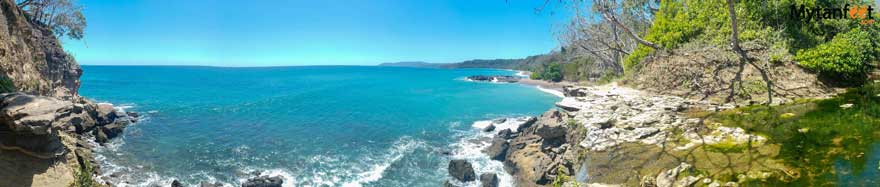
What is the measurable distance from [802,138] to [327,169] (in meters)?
19.1

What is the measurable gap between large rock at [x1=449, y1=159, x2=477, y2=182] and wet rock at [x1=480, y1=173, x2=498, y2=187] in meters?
0.65

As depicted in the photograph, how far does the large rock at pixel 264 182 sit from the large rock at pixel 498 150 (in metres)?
11.5

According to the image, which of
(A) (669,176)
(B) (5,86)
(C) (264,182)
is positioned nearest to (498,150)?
(C) (264,182)

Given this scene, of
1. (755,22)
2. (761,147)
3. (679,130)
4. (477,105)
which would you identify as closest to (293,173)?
(679,130)

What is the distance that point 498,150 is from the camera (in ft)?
73.9

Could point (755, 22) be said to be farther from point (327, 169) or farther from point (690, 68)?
point (327, 169)

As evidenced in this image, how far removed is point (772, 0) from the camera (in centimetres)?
1273

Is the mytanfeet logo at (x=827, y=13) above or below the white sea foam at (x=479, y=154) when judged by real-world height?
above

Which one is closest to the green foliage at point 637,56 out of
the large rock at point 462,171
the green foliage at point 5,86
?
the large rock at point 462,171

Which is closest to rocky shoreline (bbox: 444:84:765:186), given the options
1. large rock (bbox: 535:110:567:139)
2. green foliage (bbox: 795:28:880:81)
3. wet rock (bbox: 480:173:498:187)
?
large rock (bbox: 535:110:567:139)

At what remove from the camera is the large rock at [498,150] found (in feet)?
72.7

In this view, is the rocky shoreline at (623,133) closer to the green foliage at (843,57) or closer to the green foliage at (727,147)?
the green foliage at (727,147)

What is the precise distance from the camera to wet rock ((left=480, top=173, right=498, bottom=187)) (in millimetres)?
17578

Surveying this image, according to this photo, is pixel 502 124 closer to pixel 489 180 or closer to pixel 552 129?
pixel 489 180
